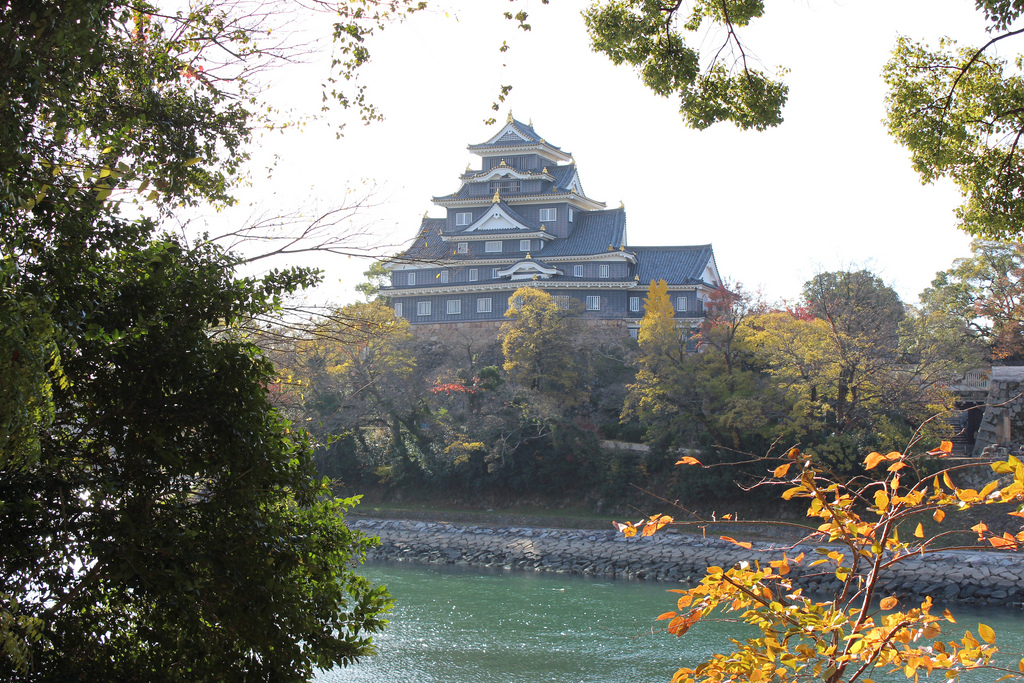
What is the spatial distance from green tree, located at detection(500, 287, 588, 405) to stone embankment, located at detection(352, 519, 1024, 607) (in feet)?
11.7

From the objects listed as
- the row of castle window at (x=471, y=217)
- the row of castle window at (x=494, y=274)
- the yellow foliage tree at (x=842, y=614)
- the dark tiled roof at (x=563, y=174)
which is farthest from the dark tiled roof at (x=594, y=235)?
the yellow foliage tree at (x=842, y=614)

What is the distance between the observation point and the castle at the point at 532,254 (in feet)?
86.7

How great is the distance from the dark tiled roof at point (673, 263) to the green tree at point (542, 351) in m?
7.61

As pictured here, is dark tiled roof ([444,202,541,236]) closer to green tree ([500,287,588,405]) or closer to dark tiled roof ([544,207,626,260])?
dark tiled roof ([544,207,626,260])

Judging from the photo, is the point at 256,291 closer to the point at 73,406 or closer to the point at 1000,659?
the point at 73,406

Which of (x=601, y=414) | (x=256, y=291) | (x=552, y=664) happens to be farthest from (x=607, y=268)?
(x=256, y=291)

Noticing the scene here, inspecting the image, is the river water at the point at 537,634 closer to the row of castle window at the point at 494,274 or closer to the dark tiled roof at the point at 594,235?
the row of castle window at the point at 494,274

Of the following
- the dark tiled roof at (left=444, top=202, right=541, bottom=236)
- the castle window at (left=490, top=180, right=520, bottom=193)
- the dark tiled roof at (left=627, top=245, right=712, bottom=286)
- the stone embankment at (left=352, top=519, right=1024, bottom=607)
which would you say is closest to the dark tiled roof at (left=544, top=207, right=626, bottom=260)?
the dark tiled roof at (left=627, top=245, right=712, bottom=286)

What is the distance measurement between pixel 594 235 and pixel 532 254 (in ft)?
7.51

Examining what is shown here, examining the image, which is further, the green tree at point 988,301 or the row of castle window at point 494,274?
the row of castle window at point 494,274

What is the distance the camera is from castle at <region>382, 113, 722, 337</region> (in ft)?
86.7

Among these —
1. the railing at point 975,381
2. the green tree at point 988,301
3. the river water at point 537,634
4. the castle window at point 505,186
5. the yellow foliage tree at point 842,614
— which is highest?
the castle window at point 505,186

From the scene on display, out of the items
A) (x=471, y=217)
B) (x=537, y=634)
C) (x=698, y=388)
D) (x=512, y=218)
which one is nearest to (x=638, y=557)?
(x=698, y=388)

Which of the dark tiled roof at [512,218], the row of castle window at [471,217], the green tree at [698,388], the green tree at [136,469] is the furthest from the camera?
the row of castle window at [471,217]
